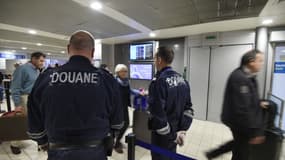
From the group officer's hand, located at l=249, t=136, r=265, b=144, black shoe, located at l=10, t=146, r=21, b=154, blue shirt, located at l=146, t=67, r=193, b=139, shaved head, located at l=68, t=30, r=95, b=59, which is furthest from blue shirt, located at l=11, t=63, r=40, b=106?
officer's hand, located at l=249, t=136, r=265, b=144

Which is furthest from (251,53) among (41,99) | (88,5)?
(88,5)

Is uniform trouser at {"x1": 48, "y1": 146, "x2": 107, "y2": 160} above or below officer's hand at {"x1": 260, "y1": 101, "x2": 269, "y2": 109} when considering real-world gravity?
below

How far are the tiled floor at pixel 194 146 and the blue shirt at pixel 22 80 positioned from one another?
0.89 m

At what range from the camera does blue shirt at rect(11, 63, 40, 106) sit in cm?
270

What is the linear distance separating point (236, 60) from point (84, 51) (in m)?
4.29

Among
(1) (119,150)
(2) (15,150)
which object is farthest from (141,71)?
(2) (15,150)

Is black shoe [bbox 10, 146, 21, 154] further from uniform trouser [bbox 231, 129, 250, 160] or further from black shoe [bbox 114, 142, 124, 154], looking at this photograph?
uniform trouser [bbox 231, 129, 250, 160]

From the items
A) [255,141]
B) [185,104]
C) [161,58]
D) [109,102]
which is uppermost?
[161,58]

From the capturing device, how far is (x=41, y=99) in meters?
1.11

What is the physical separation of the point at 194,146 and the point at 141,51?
347 centimetres

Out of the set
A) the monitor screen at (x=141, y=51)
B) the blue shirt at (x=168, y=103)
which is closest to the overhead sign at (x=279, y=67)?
the monitor screen at (x=141, y=51)

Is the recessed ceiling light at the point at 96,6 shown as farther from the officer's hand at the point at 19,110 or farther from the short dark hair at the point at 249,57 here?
the short dark hair at the point at 249,57

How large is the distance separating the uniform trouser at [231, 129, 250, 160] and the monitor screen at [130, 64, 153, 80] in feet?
13.0

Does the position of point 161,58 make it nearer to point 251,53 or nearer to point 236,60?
point 251,53
